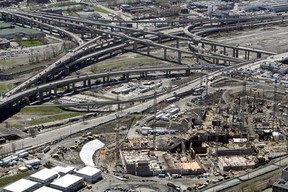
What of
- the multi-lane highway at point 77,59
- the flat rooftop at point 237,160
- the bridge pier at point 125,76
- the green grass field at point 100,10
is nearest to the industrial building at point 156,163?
the flat rooftop at point 237,160

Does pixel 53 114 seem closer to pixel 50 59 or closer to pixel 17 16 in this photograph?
pixel 50 59

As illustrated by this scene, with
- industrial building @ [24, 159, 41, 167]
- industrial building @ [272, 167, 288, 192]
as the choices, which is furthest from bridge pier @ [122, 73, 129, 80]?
industrial building @ [272, 167, 288, 192]

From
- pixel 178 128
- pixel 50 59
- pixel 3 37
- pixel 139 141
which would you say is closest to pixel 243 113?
pixel 178 128

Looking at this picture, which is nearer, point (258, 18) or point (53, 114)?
point (53, 114)

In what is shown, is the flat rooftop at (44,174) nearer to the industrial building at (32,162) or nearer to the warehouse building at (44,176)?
the warehouse building at (44,176)

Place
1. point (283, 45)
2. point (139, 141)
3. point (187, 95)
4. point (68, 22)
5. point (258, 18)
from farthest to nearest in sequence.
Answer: point (258, 18), point (68, 22), point (283, 45), point (187, 95), point (139, 141)

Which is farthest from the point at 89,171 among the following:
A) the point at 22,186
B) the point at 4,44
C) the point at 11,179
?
the point at 4,44

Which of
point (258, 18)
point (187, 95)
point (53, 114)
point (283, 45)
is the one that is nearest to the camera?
point (53, 114)

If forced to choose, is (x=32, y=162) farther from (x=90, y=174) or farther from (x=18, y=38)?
(x=18, y=38)
